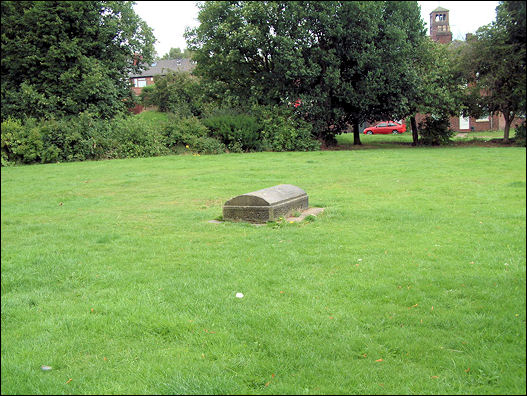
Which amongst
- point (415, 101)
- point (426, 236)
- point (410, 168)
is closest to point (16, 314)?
point (426, 236)

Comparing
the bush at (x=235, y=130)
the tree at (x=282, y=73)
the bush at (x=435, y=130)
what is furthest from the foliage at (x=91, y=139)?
the bush at (x=435, y=130)

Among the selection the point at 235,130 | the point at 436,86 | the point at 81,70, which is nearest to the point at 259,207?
the point at 81,70

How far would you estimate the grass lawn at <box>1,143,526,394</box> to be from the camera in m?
3.28

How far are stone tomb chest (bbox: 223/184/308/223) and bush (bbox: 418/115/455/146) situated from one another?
2077 cm

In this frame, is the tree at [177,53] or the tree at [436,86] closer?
the tree at [177,53]

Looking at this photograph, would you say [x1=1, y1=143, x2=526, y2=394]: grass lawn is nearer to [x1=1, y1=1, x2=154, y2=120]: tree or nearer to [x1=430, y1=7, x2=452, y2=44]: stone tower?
[x1=430, y1=7, x2=452, y2=44]: stone tower

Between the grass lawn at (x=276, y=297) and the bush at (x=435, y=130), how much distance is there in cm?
1880

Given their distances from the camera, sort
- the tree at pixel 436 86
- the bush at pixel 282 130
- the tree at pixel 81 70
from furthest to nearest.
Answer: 1. the bush at pixel 282 130
2. the tree at pixel 436 86
3. the tree at pixel 81 70

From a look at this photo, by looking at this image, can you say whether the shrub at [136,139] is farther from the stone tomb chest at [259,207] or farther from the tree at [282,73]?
the stone tomb chest at [259,207]

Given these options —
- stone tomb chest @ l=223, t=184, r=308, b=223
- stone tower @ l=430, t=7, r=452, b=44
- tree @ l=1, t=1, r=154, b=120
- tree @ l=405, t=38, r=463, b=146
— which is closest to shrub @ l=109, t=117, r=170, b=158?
tree @ l=1, t=1, r=154, b=120

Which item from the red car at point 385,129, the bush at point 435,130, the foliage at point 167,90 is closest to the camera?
the bush at point 435,130

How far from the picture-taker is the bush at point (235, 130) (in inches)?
1057

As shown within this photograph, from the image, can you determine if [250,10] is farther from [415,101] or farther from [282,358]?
[282,358]

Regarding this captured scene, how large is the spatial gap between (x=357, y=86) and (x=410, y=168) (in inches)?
223
